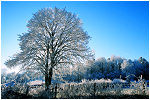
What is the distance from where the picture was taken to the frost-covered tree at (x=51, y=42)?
11.4 meters

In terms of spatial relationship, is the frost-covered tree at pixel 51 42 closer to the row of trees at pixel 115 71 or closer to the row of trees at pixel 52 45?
the row of trees at pixel 52 45

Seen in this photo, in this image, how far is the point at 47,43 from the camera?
11250 millimetres

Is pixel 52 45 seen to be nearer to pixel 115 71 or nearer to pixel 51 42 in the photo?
pixel 51 42

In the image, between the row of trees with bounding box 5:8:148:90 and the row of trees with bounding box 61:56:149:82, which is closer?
the row of trees with bounding box 5:8:148:90

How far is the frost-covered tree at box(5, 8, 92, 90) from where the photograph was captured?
447 inches

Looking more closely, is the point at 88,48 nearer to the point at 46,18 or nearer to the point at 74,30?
the point at 74,30

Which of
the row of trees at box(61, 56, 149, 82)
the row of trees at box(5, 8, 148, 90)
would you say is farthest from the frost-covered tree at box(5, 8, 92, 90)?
the row of trees at box(61, 56, 149, 82)

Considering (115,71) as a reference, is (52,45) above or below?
above

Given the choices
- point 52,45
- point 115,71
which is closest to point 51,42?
point 52,45

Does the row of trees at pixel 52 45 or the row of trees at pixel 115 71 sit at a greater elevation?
the row of trees at pixel 52 45

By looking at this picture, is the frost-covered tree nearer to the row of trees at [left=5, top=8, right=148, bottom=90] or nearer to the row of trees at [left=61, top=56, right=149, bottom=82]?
the row of trees at [left=5, top=8, right=148, bottom=90]

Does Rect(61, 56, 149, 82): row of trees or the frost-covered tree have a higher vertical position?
the frost-covered tree

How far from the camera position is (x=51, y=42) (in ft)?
38.8

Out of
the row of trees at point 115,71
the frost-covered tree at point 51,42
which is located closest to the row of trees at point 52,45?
the frost-covered tree at point 51,42
